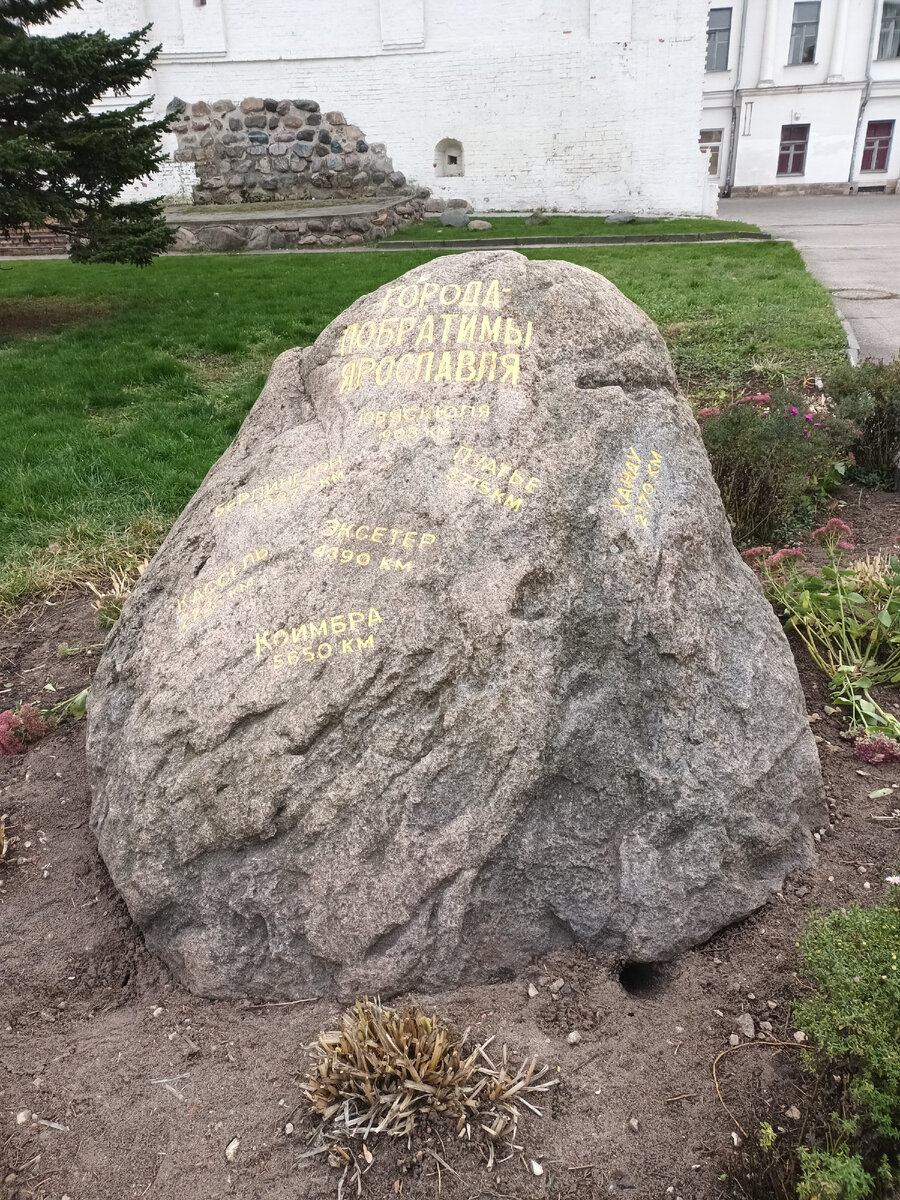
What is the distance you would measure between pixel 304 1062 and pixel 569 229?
17196mm

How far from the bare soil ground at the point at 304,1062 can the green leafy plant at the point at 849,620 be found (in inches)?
23.6

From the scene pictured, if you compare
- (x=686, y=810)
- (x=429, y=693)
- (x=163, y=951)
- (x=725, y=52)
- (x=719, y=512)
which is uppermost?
(x=725, y=52)

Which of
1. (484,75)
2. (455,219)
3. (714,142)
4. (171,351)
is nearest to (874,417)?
(171,351)

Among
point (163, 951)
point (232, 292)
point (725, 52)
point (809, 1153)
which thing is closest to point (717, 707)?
point (809, 1153)

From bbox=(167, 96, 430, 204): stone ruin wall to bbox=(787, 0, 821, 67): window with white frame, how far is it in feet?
57.8

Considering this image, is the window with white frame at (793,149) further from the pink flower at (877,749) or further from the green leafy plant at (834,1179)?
the green leafy plant at (834,1179)

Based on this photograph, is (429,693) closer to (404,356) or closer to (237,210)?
(404,356)

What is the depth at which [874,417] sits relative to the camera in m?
6.00

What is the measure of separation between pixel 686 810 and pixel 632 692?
37 cm

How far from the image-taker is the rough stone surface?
18.6 metres

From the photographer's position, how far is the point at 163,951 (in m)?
2.72

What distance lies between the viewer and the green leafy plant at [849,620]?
12.0 feet

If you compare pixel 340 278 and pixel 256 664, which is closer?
pixel 256 664

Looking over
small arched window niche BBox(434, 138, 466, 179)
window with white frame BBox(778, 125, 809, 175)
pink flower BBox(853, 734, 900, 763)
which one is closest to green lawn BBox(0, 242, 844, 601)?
pink flower BBox(853, 734, 900, 763)
